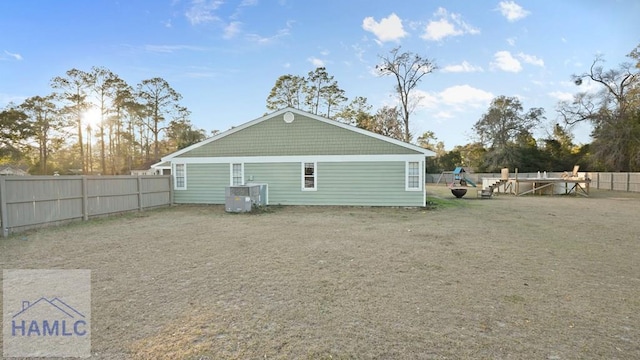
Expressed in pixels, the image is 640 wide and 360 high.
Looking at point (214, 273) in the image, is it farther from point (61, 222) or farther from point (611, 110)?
point (611, 110)

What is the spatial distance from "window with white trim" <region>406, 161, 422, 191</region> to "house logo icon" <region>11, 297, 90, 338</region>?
11433mm

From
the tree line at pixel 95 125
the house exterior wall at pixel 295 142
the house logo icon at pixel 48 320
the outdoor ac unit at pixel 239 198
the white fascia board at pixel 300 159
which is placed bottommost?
the house logo icon at pixel 48 320

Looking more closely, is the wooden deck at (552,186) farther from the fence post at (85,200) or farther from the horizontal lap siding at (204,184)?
the fence post at (85,200)

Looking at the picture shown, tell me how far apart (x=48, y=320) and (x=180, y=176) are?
11.9 meters

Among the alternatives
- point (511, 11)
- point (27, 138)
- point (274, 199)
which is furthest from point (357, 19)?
point (27, 138)

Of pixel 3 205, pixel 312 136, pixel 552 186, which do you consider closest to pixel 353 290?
pixel 3 205

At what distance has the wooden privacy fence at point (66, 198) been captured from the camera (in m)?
7.34

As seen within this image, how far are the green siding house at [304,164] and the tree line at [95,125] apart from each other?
68.3ft

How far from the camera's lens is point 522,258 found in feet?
17.3

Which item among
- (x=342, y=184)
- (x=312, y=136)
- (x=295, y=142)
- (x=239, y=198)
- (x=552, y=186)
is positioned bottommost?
(x=552, y=186)

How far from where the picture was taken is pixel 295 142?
13.4m

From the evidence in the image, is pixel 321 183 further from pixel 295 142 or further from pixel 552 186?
pixel 552 186

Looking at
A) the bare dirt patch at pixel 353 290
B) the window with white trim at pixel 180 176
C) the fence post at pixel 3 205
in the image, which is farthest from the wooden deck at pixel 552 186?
the fence post at pixel 3 205

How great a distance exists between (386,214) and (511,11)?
10.0 m
